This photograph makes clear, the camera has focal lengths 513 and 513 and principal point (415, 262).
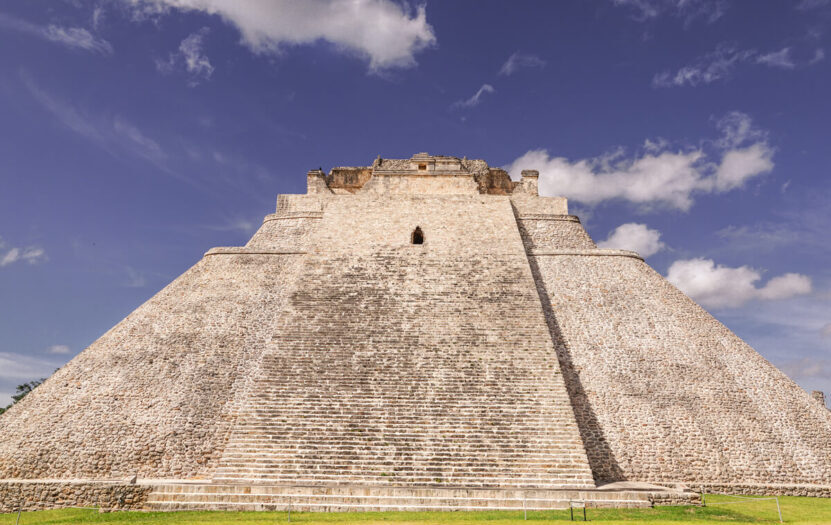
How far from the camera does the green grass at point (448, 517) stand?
237 inches

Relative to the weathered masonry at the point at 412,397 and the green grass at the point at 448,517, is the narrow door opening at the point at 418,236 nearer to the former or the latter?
the weathered masonry at the point at 412,397

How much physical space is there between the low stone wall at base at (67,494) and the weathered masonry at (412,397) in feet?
0.09

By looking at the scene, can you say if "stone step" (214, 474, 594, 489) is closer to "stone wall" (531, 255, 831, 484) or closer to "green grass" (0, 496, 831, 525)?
"green grass" (0, 496, 831, 525)

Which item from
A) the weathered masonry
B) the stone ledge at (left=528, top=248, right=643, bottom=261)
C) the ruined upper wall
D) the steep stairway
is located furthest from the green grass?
the ruined upper wall

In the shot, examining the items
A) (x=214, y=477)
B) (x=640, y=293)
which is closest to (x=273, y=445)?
(x=214, y=477)

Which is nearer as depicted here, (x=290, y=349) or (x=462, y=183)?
(x=290, y=349)

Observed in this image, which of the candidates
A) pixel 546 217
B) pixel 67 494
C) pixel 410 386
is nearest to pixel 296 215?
pixel 546 217

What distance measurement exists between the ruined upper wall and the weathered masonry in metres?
4.45

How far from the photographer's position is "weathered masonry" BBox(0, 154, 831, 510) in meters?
7.32

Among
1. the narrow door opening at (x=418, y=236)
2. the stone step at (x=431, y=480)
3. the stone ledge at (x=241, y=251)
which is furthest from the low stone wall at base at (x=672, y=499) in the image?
the stone ledge at (x=241, y=251)

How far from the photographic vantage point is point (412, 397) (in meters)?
8.56

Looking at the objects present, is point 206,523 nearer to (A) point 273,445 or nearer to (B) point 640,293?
(A) point 273,445

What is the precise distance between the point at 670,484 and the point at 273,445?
6.18 meters

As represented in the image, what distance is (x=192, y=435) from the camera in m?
8.30
